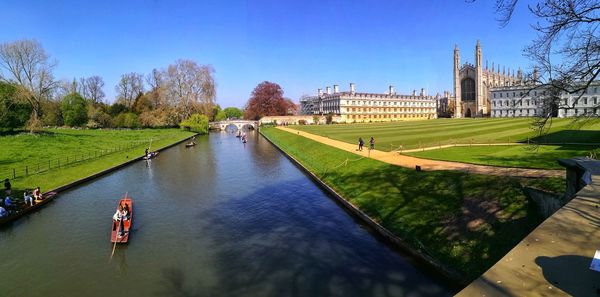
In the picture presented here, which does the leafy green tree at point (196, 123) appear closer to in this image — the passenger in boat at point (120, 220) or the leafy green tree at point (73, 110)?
the leafy green tree at point (73, 110)

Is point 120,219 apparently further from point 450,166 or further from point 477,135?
point 477,135

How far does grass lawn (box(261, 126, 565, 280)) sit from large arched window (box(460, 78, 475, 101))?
4762 inches

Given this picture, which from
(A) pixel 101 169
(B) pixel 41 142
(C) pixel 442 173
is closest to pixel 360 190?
(C) pixel 442 173

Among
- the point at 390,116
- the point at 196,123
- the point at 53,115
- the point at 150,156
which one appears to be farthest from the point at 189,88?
the point at 390,116

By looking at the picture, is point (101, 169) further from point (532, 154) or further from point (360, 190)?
point (532, 154)

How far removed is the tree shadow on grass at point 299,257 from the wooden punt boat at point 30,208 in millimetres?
9657

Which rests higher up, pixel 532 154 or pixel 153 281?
pixel 532 154

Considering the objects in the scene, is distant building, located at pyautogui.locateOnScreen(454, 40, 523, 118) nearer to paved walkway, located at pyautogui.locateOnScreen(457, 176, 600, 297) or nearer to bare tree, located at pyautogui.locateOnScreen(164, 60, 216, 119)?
bare tree, located at pyautogui.locateOnScreen(164, 60, 216, 119)

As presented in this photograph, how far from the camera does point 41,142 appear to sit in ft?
153

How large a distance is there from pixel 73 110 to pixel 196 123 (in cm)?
2834

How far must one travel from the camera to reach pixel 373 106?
132625 millimetres

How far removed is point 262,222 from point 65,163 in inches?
1017

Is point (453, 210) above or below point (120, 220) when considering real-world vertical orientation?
above

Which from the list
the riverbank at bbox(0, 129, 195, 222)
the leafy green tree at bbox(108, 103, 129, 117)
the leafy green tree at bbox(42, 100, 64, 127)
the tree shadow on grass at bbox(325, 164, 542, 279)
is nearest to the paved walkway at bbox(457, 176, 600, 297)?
the tree shadow on grass at bbox(325, 164, 542, 279)
